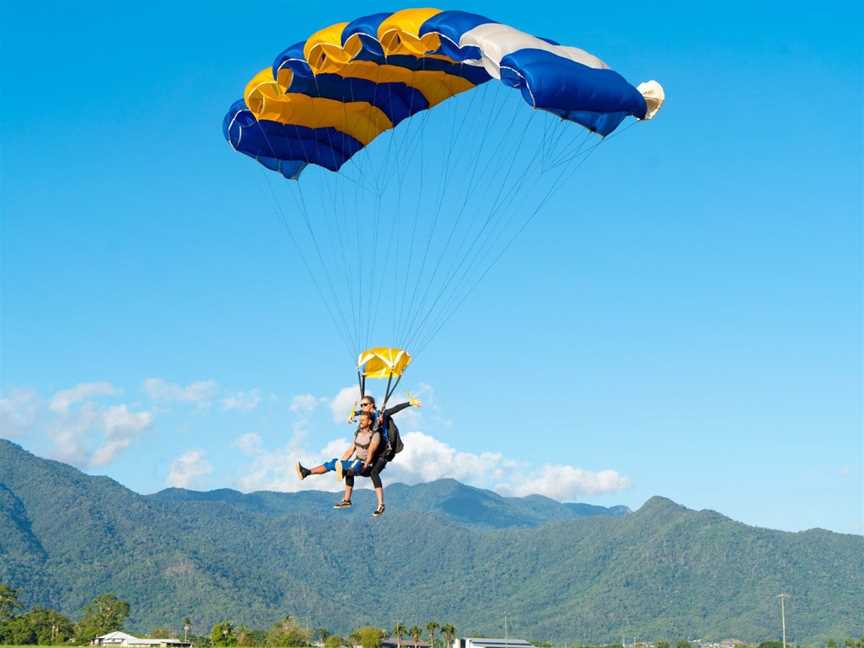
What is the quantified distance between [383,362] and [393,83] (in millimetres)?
6114

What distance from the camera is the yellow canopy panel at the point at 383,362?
2094 cm

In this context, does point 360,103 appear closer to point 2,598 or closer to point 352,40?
point 352,40

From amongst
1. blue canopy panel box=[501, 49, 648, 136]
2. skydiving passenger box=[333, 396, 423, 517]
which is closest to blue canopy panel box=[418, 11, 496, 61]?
blue canopy panel box=[501, 49, 648, 136]

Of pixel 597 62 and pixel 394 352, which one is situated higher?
pixel 597 62

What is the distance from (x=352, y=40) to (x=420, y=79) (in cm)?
240

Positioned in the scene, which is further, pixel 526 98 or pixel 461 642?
pixel 461 642

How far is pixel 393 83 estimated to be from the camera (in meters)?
→ 23.7

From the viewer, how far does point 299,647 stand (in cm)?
9956

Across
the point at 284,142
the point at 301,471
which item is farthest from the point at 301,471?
the point at 284,142

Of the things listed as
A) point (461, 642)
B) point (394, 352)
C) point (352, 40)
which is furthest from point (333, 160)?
point (461, 642)

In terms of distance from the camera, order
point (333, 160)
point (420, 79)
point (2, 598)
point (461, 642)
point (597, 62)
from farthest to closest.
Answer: point (461, 642) < point (2, 598) < point (333, 160) < point (420, 79) < point (597, 62)

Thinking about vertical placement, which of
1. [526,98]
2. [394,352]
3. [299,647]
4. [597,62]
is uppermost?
[597,62]

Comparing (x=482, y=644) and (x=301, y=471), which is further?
(x=482, y=644)

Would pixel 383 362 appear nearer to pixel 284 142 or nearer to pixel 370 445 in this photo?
pixel 370 445
